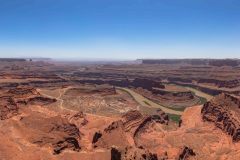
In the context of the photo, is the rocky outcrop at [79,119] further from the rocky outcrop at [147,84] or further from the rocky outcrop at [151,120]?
the rocky outcrop at [147,84]

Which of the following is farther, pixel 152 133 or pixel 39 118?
pixel 152 133

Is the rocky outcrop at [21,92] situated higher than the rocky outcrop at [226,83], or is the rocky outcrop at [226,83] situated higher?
the rocky outcrop at [21,92]

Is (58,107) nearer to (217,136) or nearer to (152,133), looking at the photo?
(152,133)

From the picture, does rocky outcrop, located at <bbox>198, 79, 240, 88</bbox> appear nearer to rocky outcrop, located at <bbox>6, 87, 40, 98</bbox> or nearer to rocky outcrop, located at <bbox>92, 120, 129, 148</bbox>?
rocky outcrop, located at <bbox>6, 87, 40, 98</bbox>

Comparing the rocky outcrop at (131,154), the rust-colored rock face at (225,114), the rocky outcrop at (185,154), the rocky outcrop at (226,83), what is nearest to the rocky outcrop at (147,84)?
the rocky outcrop at (226,83)

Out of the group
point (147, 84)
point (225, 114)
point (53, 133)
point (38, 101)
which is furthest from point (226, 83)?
point (53, 133)

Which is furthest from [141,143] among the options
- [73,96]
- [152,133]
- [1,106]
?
[73,96]
